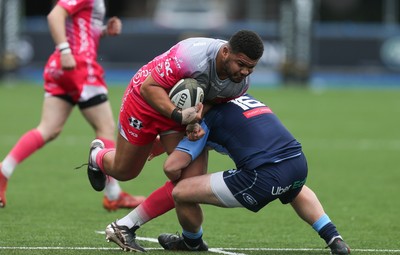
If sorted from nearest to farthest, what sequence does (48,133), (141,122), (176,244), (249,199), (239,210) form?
(249,199) → (141,122) → (176,244) → (48,133) → (239,210)

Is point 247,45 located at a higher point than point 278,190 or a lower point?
higher

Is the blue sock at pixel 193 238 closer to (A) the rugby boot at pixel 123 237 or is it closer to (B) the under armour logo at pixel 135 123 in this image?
(A) the rugby boot at pixel 123 237

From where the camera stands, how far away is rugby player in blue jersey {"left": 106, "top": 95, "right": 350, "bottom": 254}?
291 inches

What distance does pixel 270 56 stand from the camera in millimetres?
30734

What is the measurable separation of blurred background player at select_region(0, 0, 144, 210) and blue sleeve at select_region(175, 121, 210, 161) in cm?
231

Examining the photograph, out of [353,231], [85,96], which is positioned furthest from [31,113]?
[353,231]

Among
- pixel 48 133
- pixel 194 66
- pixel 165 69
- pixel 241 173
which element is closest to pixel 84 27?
pixel 48 133

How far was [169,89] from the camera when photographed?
752 centimetres

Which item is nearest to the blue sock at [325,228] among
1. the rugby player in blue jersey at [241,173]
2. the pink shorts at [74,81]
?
the rugby player in blue jersey at [241,173]

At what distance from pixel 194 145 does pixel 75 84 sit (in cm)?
291

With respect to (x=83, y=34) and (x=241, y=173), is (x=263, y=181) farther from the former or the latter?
(x=83, y=34)

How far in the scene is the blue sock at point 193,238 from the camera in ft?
25.6

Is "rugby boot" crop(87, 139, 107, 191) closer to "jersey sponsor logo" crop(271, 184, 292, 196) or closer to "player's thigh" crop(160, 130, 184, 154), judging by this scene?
"player's thigh" crop(160, 130, 184, 154)

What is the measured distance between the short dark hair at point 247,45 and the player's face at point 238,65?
1.2 inches
